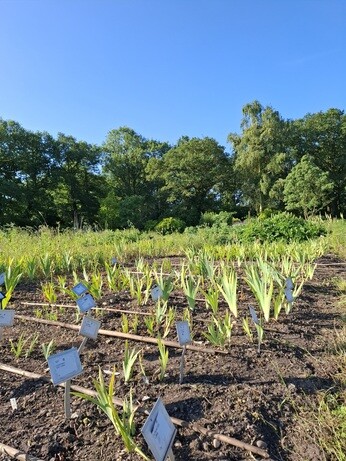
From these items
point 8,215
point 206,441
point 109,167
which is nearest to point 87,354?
point 206,441

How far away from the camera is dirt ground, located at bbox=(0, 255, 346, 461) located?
1.39 m

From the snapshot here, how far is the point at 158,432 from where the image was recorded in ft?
3.29

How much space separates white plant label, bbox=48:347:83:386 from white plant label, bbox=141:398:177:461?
19.5 inches

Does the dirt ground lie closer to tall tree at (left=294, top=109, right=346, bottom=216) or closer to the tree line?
the tree line

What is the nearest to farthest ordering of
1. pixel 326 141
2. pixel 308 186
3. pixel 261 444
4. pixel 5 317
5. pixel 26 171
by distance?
pixel 261 444 → pixel 5 317 → pixel 308 186 → pixel 26 171 → pixel 326 141

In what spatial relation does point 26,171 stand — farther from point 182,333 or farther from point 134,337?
point 182,333

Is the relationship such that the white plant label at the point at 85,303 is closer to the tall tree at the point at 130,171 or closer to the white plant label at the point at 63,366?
Result: the white plant label at the point at 63,366

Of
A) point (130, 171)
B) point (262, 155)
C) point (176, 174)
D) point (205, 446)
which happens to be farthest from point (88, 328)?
point (130, 171)

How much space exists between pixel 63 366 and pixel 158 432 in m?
0.58

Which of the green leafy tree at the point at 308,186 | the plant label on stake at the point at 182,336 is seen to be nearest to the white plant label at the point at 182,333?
the plant label on stake at the point at 182,336

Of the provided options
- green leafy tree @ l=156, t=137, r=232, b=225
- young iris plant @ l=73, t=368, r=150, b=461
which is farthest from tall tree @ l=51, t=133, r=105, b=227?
young iris plant @ l=73, t=368, r=150, b=461

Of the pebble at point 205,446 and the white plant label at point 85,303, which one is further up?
the white plant label at point 85,303

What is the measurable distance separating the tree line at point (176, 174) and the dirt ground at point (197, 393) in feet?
72.1

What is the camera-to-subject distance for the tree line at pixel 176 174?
25141 millimetres
